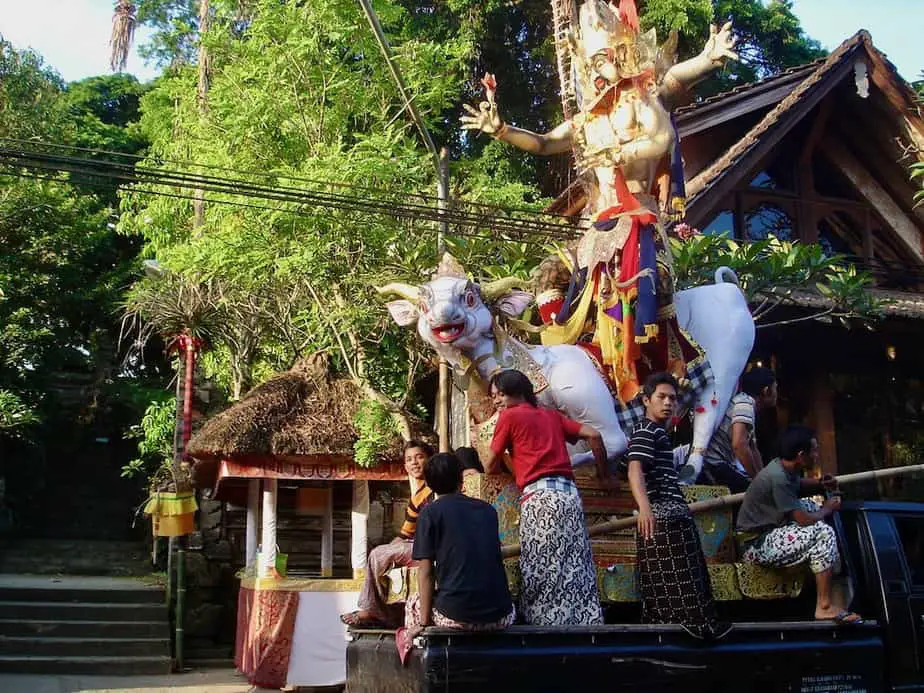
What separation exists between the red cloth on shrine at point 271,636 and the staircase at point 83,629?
2.02 m

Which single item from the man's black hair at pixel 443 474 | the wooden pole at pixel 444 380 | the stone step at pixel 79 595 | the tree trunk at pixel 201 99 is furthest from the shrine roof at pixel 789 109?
the stone step at pixel 79 595

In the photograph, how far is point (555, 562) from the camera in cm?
505

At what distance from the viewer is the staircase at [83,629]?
12.6 m

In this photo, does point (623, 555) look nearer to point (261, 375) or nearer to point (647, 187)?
point (647, 187)

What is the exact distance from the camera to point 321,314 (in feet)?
39.6

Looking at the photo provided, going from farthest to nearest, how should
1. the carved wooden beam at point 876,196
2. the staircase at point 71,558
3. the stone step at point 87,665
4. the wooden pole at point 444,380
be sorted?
the staircase at point 71,558 → the carved wooden beam at point 876,196 → the stone step at point 87,665 → the wooden pole at point 444,380

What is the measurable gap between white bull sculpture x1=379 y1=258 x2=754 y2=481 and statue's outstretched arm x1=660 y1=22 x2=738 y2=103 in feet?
6.00

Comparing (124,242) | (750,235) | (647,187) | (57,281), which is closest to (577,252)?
(647,187)

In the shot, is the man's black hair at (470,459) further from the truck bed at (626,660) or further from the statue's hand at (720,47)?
the statue's hand at (720,47)

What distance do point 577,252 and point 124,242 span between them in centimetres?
1646

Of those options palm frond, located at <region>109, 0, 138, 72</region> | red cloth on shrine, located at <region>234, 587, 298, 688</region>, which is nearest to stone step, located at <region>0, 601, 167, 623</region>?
red cloth on shrine, located at <region>234, 587, 298, 688</region>

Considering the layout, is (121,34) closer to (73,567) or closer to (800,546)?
(73,567)

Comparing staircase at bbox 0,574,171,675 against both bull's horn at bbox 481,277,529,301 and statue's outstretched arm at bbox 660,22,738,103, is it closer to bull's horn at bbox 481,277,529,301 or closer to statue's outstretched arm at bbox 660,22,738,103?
bull's horn at bbox 481,277,529,301

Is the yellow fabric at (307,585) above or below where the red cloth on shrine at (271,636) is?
above
